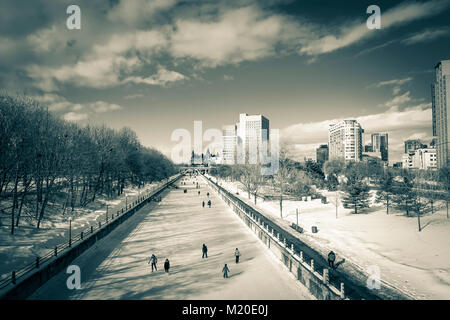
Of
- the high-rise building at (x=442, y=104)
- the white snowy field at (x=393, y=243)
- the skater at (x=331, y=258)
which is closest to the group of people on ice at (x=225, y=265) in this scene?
the skater at (x=331, y=258)

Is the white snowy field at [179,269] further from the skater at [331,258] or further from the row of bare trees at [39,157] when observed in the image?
the row of bare trees at [39,157]

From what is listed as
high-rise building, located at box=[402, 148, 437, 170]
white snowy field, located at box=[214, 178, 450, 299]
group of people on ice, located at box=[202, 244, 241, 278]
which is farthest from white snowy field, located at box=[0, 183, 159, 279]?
high-rise building, located at box=[402, 148, 437, 170]

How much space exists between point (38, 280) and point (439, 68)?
554ft

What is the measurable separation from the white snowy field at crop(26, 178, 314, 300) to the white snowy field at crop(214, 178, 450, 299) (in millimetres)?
6393

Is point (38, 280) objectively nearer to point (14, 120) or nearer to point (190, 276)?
point (190, 276)

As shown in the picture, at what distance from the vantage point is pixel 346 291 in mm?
13961

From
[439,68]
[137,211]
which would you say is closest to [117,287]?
[137,211]

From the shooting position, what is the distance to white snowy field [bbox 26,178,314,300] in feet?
47.9

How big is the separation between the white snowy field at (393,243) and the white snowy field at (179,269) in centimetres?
639

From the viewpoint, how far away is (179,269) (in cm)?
1817

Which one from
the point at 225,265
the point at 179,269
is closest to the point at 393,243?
the point at 225,265

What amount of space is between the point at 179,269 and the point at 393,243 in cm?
2004

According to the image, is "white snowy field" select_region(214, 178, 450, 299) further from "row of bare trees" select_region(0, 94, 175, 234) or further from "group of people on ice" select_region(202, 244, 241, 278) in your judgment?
"row of bare trees" select_region(0, 94, 175, 234)

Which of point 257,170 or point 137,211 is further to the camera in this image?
point 257,170
